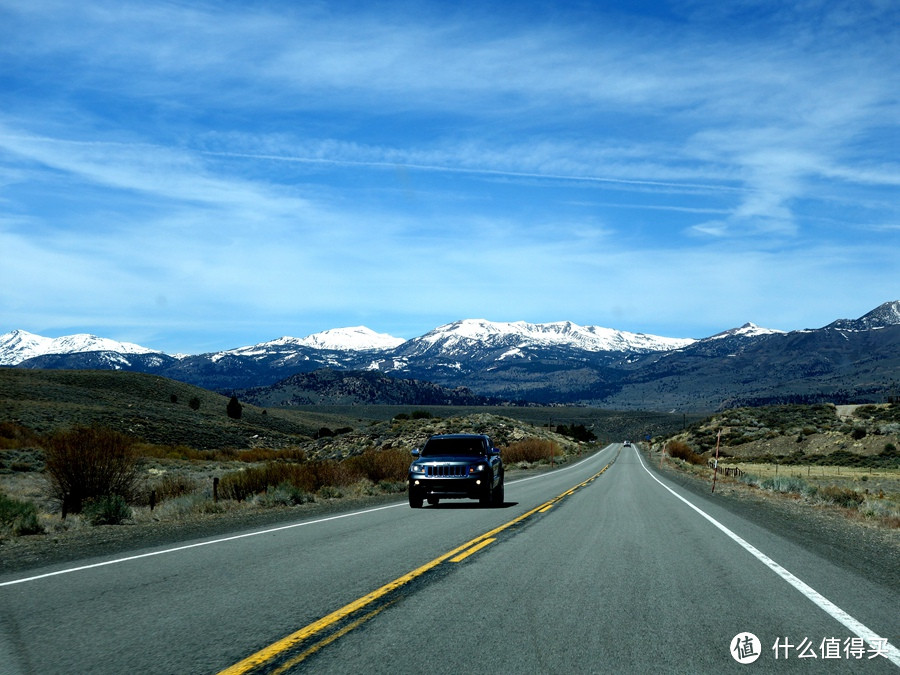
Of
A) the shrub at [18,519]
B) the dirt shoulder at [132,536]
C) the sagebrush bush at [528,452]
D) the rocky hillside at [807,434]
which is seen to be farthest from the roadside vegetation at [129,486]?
the rocky hillside at [807,434]

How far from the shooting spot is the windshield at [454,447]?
69.1 feet

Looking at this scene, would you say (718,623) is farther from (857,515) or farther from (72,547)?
(857,515)

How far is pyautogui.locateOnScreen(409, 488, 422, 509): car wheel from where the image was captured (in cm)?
2006

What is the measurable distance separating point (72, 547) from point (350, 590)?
6.93 meters

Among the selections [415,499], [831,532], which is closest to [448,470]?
[415,499]

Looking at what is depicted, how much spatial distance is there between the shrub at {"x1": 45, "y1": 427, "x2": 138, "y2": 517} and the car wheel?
8.25 metres

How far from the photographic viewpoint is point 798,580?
30.8 feet

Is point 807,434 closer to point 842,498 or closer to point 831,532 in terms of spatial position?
point 842,498

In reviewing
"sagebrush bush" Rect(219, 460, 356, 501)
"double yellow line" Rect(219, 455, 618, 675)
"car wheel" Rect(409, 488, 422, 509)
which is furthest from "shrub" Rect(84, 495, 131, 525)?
"double yellow line" Rect(219, 455, 618, 675)

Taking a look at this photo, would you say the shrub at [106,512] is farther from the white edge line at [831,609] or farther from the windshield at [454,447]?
the white edge line at [831,609]

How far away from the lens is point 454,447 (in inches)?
841

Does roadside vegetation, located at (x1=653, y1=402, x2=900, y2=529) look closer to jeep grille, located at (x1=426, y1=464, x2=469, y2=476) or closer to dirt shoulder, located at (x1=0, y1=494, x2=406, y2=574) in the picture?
jeep grille, located at (x1=426, y1=464, x2=469, y2=476)

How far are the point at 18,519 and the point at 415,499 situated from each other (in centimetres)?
891

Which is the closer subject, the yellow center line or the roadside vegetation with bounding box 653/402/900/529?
the yellow center line
